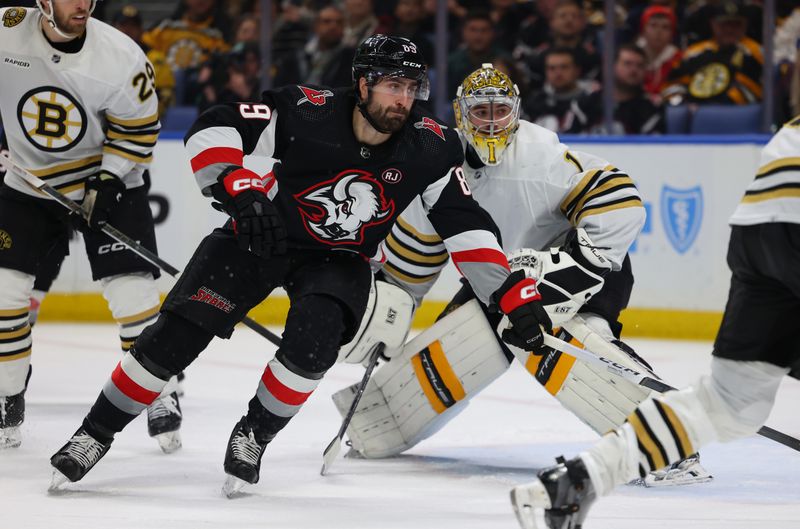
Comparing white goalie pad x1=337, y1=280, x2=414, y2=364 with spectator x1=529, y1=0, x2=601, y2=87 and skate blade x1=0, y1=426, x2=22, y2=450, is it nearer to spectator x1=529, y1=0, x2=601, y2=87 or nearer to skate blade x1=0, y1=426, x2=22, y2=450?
skate blade x1=0, y1=426, x2=22, y2=450

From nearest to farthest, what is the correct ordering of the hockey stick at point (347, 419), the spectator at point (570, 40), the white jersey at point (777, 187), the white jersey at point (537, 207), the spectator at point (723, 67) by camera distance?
the white jersey at point (777, 187), the hockey stick at point (347, 419), the white jersey at point (537, 207), the spectator at point (723, 67), the spectator at point (570, 40)

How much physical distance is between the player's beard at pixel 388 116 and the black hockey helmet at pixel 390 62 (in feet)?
0.19

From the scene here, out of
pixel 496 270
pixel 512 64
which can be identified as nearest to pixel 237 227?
pixel 496 270

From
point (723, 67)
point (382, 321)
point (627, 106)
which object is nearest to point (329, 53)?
point (627, 106)

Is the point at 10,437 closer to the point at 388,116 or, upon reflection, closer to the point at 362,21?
the point at 388,116

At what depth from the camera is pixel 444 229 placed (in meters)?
3.08

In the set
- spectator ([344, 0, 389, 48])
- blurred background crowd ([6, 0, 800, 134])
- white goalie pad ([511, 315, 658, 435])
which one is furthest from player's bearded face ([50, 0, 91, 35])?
spectator ([344, 0, 389, 48])

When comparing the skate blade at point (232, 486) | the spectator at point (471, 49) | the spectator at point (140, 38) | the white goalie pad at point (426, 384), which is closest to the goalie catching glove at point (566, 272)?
the white goalie pad at point (426, 384)

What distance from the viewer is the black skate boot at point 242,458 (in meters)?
2.89

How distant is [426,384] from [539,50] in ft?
10.8

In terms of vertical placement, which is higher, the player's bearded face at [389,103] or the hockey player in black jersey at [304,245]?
the player's bearded face at [389,103]

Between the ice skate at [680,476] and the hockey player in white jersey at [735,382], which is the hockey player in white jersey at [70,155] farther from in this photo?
the hockey player in white jersey at [735,382]

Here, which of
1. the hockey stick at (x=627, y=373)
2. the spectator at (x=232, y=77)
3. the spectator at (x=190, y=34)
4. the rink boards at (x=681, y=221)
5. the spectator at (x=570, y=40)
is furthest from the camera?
the spectator at (x=190, y=34)

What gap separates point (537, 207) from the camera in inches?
137
